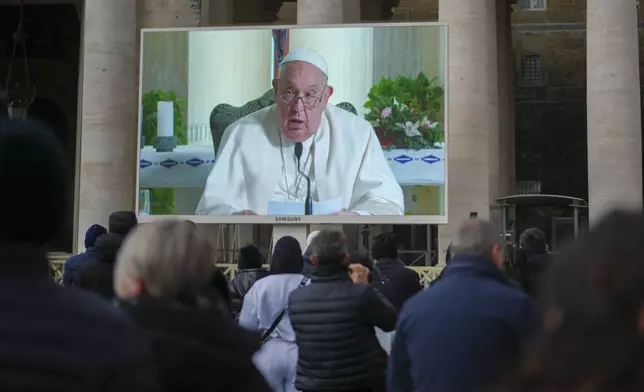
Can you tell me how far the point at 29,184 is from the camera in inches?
87.9

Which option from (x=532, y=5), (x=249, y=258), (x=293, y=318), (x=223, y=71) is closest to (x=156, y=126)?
(x=223, y=71)

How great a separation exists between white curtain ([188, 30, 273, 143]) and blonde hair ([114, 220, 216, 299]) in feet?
43.6

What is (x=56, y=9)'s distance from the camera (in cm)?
2797

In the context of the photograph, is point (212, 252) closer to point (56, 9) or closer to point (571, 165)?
point (56, 9)

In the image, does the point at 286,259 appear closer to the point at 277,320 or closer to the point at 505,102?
the point at 277,320

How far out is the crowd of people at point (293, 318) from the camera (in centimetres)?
164

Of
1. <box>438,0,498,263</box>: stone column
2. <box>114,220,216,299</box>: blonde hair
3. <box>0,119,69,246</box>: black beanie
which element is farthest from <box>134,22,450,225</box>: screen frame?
<box>0,119,69,246</box>: black beanie

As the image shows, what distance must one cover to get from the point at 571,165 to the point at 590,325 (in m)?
34.8

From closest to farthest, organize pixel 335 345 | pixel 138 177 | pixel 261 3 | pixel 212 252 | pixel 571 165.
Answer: pixel 212 252 → pixel 335 345 → pixel 138 177 → pixel 261 3 → pixel 571 165

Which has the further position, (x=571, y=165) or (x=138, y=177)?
(x=571, y=165)

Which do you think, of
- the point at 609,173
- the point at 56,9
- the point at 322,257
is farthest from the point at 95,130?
the point at 322,257

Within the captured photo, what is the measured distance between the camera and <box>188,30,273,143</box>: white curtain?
16.7 metres

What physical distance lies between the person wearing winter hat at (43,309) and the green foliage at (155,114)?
14.6m

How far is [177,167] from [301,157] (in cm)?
207
